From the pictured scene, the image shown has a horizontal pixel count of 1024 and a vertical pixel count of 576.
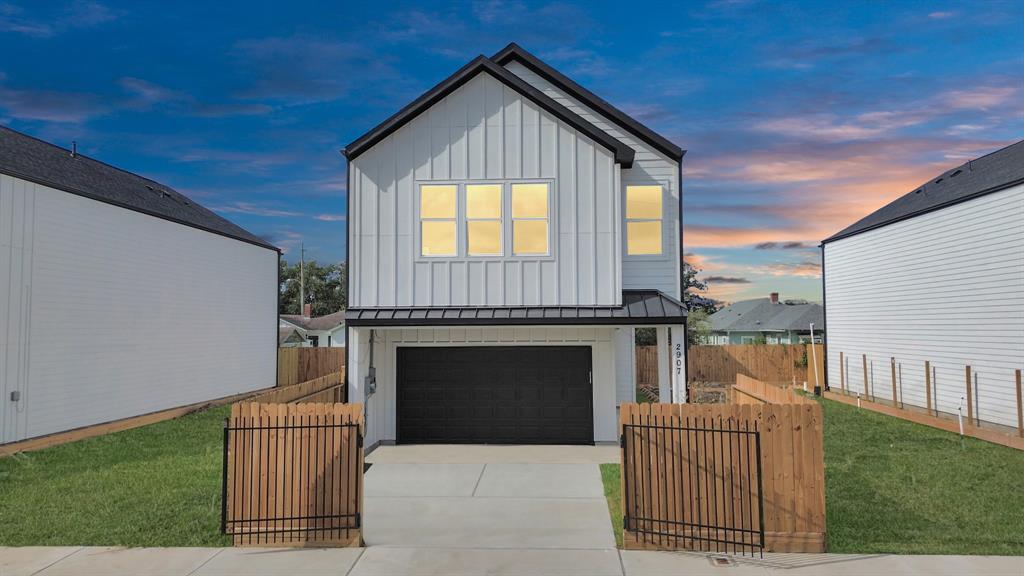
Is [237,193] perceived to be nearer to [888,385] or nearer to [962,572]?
[888,385]

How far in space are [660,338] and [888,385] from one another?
12409 mm

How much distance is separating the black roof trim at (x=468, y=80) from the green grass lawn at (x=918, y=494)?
6.60 meters

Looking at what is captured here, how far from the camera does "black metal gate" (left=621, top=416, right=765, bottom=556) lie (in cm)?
768

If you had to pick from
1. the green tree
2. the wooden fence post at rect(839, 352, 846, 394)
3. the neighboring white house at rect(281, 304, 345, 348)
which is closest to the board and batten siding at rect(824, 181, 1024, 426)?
the wooden fence post at rect(839, 352, 846, 394)

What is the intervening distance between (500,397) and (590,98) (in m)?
7.52

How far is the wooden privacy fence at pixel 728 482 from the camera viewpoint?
302 inches

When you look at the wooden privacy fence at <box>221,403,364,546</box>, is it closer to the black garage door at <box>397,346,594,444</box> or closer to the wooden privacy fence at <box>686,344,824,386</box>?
the black garage door at <box>397,346,594,444</box>

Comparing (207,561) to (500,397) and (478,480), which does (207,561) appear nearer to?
(478,480)

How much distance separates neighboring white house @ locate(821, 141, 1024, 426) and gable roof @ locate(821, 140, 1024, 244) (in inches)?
2.2

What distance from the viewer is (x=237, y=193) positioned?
5797 cm

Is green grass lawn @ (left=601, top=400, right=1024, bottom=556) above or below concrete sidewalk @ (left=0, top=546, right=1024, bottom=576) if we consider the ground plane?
below

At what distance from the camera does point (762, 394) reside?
11461mm

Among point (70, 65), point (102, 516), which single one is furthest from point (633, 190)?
point (70, 65)

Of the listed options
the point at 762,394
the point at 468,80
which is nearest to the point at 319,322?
the point at 468,80
